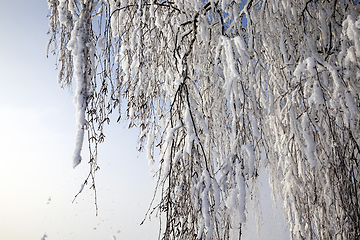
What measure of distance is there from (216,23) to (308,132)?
897 millimetres

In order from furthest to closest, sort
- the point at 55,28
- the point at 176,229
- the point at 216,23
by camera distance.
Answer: the point at 216,23
the point at 55,28
the point at 176,229

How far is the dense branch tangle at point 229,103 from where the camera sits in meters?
1.06

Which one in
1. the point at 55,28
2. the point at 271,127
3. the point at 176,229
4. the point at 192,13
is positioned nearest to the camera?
the point at 176,229

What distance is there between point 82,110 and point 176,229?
61cm

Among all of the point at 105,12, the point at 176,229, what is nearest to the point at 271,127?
the point at 176,229

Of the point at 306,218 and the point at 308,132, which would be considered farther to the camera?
the point at 306,218

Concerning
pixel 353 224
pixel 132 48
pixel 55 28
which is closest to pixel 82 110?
pixel 132 48

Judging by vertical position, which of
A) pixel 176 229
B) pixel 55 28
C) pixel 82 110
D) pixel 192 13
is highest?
pixel 192 13

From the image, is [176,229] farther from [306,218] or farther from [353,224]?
[353,224]

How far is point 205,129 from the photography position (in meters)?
1.17

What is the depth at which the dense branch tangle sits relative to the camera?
3.47 feet

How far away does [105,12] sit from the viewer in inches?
51.9

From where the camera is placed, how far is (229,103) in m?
1.08

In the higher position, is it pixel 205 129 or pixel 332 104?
pixel 332 104
